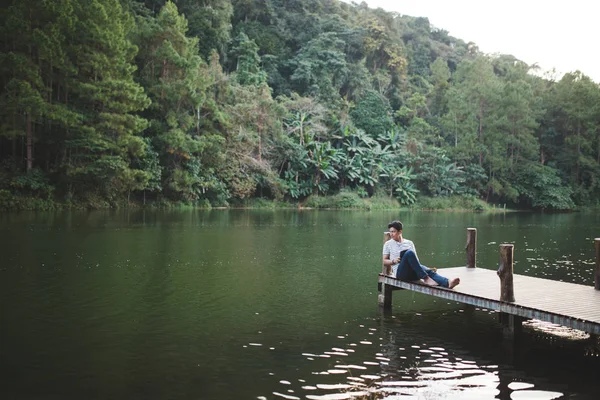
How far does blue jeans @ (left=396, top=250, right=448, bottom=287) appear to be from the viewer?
920 cm

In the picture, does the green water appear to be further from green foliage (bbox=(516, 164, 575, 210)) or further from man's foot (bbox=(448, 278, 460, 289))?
green foliage (bbox=(516, 164, 575, 210))

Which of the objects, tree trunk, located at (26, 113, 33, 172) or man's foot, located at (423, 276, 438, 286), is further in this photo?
tree trunk, located at (26, 113, 33, 172)

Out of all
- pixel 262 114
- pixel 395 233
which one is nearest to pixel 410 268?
pixel 395 233

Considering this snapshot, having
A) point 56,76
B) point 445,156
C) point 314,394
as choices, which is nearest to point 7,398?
point 314,394

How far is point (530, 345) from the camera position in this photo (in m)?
7.84

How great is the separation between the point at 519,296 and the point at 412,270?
5.69 feet

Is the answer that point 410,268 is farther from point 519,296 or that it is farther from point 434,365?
point 434,365

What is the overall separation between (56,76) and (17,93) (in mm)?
2509

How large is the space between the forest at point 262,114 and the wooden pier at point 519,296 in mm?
24312

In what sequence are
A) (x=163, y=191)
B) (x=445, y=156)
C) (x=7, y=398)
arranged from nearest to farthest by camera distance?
(x=7, y=398)
(x=163, y=191)
(x=445, y=156)

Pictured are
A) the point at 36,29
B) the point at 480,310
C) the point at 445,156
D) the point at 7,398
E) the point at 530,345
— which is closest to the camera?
the point at 7,398

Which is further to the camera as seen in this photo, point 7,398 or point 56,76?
point 56,76

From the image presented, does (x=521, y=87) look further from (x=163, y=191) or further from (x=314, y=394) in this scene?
(x=314, y=394)

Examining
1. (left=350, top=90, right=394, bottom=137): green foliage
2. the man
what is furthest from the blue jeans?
(left=350, top=90, right=394, bottom=137): green foliage
